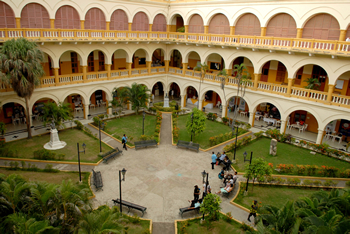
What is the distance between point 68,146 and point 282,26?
19119 millimetres

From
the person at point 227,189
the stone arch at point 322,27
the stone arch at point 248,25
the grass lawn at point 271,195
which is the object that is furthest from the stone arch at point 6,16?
the stone arch at point 322,27

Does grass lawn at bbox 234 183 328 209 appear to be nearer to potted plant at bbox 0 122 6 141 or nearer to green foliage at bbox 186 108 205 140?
green foliage at bbox 186 108 205 140

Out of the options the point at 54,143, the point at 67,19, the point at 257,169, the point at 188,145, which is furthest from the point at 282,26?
the point at 54,143

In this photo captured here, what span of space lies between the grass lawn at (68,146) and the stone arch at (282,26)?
16366mm

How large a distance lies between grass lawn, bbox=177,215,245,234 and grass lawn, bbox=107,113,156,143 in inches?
380

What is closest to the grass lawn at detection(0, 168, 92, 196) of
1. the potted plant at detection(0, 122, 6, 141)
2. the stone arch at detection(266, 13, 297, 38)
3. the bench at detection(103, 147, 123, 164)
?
the bench at detection(103, 147, 123, 164)

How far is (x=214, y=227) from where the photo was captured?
39.4ft

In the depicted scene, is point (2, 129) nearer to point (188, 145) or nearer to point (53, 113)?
point (53, 113)

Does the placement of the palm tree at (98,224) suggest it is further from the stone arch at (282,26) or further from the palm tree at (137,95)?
the stone arch at (282,26)

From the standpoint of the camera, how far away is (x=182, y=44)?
28.5m

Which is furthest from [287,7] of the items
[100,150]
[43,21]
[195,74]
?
[43,21]

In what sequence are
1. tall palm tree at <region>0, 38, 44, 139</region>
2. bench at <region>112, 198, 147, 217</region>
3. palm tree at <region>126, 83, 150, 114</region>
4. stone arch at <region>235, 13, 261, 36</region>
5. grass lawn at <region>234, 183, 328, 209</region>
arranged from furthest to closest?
palm tree at <region>126, 83, 150, 114</region> < stone arch at <region>235, 13, 261, 36</region> < tall palm tree at <region>0, 38, 44, 139</region> < grass lawn at <region>234, 183, 328, 209</region> < bench at <region>112, 198, 147, 217</region>

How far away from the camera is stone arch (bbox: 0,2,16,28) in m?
19.7

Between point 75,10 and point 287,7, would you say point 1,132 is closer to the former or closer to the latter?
point 75,10
